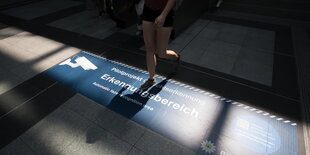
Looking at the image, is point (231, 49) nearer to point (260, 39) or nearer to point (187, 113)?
point (260, 39)

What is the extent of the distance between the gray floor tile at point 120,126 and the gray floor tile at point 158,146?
81 millimetres

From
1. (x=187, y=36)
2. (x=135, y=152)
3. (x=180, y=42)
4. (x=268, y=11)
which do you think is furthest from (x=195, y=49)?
(x=268, y=11)

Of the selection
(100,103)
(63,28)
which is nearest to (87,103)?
(100,103)

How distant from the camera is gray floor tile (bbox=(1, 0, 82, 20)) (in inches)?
201

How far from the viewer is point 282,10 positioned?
16.8 ft

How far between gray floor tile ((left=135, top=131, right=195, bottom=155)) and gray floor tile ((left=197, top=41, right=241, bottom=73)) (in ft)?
5.17

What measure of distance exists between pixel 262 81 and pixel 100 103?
2.26 m

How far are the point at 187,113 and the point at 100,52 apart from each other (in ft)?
6.75

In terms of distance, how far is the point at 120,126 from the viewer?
1.95 meters

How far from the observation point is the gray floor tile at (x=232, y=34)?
3.81m

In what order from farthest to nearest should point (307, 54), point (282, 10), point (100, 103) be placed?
point (282, 10), point (307, 54), point (100, 103)

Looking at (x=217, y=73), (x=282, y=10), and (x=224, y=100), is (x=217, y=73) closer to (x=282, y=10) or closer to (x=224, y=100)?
(x=224, y=100)

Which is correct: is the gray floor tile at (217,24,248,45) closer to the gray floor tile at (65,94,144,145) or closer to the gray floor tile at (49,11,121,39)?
the gray floor tile at (49,11,121,39)

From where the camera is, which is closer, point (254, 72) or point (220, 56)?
point (254, 72)
